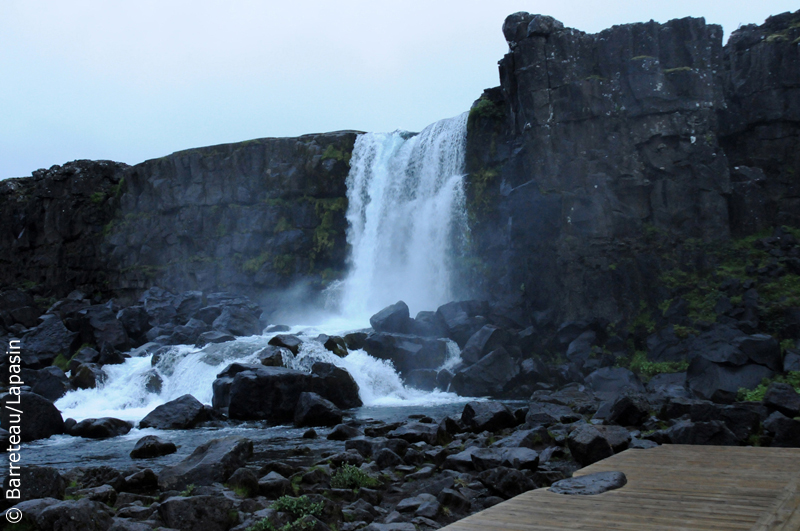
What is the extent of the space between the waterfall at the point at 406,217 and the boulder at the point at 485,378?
10778mm

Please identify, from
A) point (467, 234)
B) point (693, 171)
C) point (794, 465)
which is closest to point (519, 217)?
point (467, 234)

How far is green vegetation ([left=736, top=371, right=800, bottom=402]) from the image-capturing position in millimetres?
17312

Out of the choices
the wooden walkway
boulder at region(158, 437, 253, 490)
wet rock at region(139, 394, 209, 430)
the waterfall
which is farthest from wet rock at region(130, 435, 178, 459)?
the waterfall

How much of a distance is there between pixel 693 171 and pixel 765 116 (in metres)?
4.63

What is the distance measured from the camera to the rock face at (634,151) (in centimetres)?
2725

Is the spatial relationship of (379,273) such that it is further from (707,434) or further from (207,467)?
(707,434)

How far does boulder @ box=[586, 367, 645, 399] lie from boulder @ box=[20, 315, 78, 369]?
71.9 ft

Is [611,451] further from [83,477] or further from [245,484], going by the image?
[83,477]

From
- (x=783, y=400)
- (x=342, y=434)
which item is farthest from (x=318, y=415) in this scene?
(x=783, y=400)

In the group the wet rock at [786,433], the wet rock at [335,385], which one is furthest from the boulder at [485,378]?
the wet rock at [786,433]

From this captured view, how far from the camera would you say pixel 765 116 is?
28.3 metres

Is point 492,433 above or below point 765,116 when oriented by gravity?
below

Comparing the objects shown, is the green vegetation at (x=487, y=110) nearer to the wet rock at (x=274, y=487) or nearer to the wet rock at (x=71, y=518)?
the wet rock at (x=274, y=487)

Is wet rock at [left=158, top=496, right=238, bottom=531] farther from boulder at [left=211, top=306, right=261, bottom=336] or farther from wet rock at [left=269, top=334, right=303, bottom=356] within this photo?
boulder at [left=211, top=306, right=261, bottom=336]
